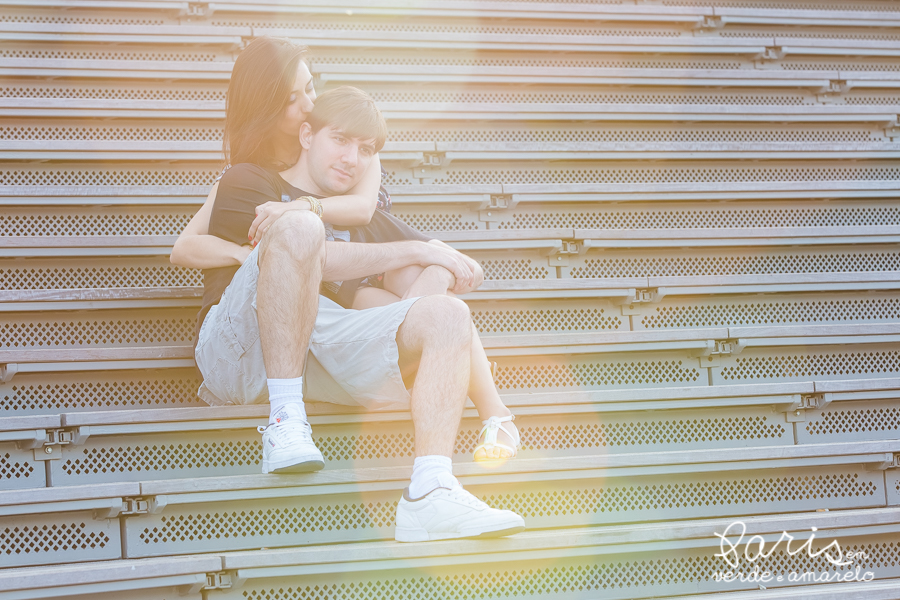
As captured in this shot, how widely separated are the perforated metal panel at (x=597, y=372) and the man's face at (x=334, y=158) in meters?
0.53

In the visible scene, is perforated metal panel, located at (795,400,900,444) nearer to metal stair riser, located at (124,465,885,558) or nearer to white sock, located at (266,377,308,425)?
metal stair riser, located at (124,465,885,558)

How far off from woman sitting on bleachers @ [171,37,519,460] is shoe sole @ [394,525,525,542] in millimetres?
246

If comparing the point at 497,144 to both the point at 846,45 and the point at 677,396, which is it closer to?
the point at 677,396

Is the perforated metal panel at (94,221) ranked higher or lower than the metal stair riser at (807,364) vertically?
higher

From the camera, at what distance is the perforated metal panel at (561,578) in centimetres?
145

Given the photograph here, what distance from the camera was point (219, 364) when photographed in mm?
1637

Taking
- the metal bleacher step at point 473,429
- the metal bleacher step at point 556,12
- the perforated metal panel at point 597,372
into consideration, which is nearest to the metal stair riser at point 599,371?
the perforated metal panel at point 597,372

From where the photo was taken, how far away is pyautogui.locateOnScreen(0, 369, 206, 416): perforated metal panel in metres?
1.81

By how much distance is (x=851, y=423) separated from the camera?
6.64 ft

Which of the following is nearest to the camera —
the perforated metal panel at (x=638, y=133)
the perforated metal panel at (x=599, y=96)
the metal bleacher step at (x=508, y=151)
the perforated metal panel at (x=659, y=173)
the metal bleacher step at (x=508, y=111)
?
the metal bleacher step at (x=508, y=151)

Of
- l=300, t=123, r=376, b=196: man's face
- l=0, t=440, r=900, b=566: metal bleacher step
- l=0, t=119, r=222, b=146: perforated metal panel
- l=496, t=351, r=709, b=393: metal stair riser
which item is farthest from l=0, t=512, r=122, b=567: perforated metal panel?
l=0, t=119, r=222, b=146: perforated metal panel

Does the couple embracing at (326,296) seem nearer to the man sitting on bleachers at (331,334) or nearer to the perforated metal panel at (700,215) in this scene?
the man sitting on bleachers at (331,334)

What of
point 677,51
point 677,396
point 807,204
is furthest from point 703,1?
point 677,396

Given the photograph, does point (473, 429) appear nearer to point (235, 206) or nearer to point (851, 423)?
point (235, 206)
